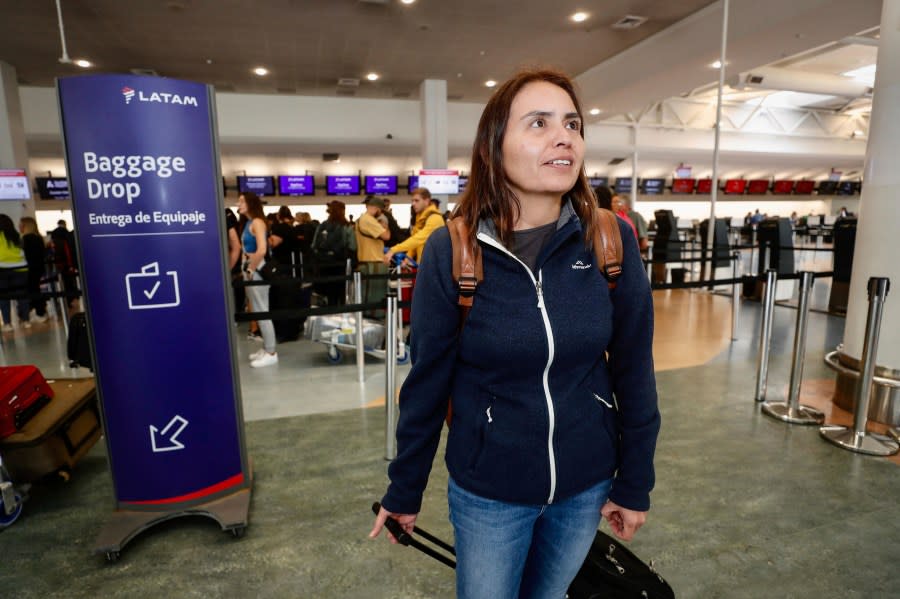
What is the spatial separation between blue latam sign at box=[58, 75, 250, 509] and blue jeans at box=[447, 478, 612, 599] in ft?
5.79

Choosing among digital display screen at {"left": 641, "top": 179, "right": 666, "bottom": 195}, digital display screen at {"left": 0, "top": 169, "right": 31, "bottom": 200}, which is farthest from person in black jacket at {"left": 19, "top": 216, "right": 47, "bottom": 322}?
digital display screen at {"left": 641, "top": 179, "right": 666, "bottom": 195}

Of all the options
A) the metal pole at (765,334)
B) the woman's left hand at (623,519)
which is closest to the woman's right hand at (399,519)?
the woman's left hand at (623,519)

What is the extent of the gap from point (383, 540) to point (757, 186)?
27753 millimetres

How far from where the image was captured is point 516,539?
1.29 metres

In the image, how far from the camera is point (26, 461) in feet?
9.48

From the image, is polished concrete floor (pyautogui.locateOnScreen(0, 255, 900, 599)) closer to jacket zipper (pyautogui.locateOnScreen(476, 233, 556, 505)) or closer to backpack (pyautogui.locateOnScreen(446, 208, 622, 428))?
jacket zipper (pyautogui.locateOnScreen(476, 233, 556, 505))

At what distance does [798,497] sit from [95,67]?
14128 mm

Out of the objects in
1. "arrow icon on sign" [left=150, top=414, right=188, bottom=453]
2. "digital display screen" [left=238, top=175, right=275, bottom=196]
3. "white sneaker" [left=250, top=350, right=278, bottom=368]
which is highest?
"digital display screen" [left=238, top=175, right=275, bottom=196]

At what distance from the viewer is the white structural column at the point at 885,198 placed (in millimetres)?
3785

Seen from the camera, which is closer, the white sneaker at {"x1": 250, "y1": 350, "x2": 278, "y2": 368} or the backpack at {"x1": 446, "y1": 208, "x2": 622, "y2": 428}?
the backpack at {"x1": 446, "y1": 208, "x2": 622, "y2": 428}

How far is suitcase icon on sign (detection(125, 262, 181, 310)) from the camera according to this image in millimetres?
2391

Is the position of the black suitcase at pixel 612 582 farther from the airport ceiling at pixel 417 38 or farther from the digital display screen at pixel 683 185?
the digital display screen at pixel 683 185

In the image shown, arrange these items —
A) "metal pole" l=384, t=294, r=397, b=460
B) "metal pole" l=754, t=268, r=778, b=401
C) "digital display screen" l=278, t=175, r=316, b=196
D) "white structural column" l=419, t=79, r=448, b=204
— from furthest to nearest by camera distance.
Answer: "digital display screen" l=278, t=175, r=316, b=196 → "white structural column" l=419, t=79, r=448, b=204 → "metal pole" l=754, t=268, r=778, b=401 → "metal pole" l=384, t=294, r=397, b=460

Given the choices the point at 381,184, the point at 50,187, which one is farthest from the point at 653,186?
the point at 50,187
